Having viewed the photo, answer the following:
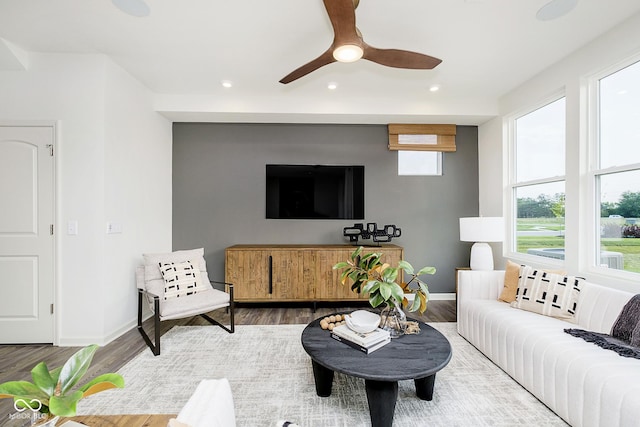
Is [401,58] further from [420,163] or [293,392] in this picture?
[293,392]

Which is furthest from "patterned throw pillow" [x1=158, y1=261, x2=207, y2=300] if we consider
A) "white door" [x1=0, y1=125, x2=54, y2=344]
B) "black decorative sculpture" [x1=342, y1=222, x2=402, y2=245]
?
"black decorative sculpture" [x1=342, y1=222, x2=402, y2=245]

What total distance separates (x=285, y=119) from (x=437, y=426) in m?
3.46

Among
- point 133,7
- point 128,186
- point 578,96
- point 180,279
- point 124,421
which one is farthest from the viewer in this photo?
point 128,186

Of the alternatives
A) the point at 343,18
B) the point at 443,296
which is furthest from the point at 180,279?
the point at 443,296

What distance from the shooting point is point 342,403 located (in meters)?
1.75

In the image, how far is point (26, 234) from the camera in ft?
8.29

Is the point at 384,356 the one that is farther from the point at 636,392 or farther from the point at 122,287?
the point at 122,287

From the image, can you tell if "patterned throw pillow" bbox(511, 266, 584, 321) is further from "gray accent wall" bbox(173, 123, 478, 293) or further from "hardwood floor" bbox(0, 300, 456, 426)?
"gray accent wall" bbox(173, 123, 478, 293)

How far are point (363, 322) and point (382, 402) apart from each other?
0.49m

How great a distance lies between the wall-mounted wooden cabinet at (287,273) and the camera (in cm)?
342

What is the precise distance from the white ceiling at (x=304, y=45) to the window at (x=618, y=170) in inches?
19.7

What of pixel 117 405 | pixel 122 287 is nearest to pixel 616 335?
pixel 117 405

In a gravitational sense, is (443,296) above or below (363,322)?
below

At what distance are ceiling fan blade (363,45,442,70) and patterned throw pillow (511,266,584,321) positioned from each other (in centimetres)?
192
